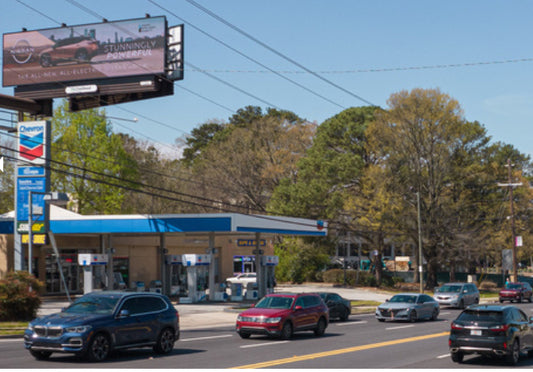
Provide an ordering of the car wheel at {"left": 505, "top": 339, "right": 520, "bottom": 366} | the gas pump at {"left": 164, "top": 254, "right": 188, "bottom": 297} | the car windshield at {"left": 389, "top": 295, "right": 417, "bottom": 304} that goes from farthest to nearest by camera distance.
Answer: the gas pump at {"left": 164, "top": 254, "right": 188, "bottom": 297} < the car windshield at {"left": 389, "top": 295, "right": 417, "bottom": 304} < the car wheel at {"left": 505, "top": 339, "right": 520, "bottom": 366}

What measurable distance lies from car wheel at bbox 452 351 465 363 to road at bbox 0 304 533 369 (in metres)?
0.14

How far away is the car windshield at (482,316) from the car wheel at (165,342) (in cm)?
761

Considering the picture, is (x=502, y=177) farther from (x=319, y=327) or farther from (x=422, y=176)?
(x=319, y=327)

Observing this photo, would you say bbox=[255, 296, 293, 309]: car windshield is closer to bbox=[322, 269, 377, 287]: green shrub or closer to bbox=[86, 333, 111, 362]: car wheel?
bbox=[86, 333, 111, 362]: car wheel

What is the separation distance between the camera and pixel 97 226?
43.3 metres

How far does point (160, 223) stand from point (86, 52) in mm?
11653

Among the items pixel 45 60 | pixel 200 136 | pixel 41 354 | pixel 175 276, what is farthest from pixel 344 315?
pixel 200 136

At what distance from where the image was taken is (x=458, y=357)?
17.1 m

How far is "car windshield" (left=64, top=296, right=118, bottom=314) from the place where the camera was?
17.0 meters

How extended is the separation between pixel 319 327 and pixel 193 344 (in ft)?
17.1

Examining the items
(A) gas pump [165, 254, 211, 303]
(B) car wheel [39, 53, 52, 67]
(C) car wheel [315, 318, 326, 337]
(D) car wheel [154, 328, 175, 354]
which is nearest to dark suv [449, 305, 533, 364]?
(D) car wheel [154, 328, 175, 354]

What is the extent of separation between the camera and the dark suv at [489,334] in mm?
16516

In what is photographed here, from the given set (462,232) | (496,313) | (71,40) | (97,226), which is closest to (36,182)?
(97,226)

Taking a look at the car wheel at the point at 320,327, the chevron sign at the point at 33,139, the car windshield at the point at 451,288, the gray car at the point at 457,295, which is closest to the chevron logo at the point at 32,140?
the chevron sign at the point at 33,139
